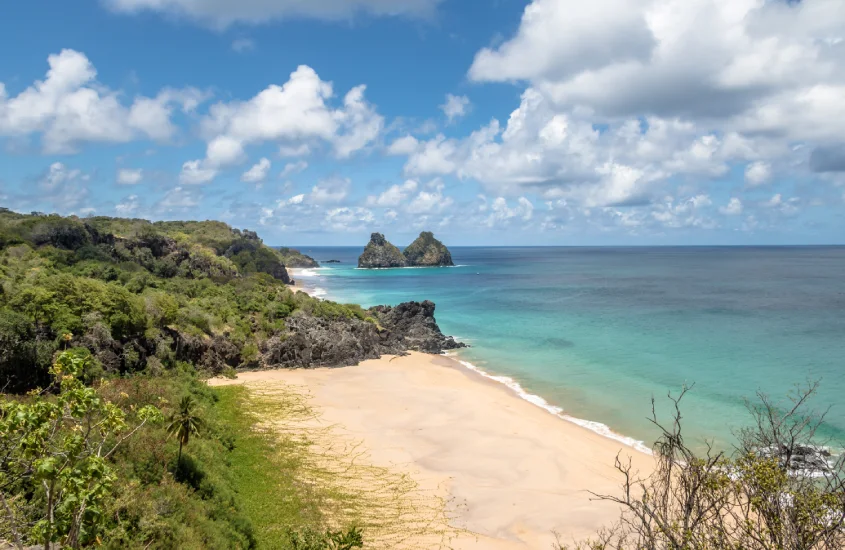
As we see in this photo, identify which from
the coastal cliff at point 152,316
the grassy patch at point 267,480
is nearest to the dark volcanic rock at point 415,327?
the coastal cliff at point 152,316

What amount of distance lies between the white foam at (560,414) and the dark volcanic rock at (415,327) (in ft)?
31.1

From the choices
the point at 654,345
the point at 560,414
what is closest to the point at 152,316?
the point at 560,414

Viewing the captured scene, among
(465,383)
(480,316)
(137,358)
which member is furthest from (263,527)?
(480,316)

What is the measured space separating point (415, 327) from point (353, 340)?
12.3 meters

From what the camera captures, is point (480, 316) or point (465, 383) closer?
point (465, 383)

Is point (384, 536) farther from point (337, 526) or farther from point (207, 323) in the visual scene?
point (207, 323)

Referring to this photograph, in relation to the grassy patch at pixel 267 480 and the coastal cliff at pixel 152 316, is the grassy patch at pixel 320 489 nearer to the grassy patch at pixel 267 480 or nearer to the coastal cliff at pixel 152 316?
the grassy patch at pixel 267 480

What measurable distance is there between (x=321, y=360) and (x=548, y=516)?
32.9 m

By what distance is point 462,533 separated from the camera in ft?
69.3

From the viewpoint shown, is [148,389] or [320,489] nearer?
[320,489]

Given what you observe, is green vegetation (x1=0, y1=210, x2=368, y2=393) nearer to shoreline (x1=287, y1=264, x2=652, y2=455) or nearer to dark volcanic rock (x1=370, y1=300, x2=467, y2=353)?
dark volcanic rock (x1=370, y1=300, x2=467, y2=353)

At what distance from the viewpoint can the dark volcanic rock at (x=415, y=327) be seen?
60.1 m

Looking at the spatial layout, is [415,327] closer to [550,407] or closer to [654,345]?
[550,407]

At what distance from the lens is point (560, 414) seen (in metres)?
36.8
